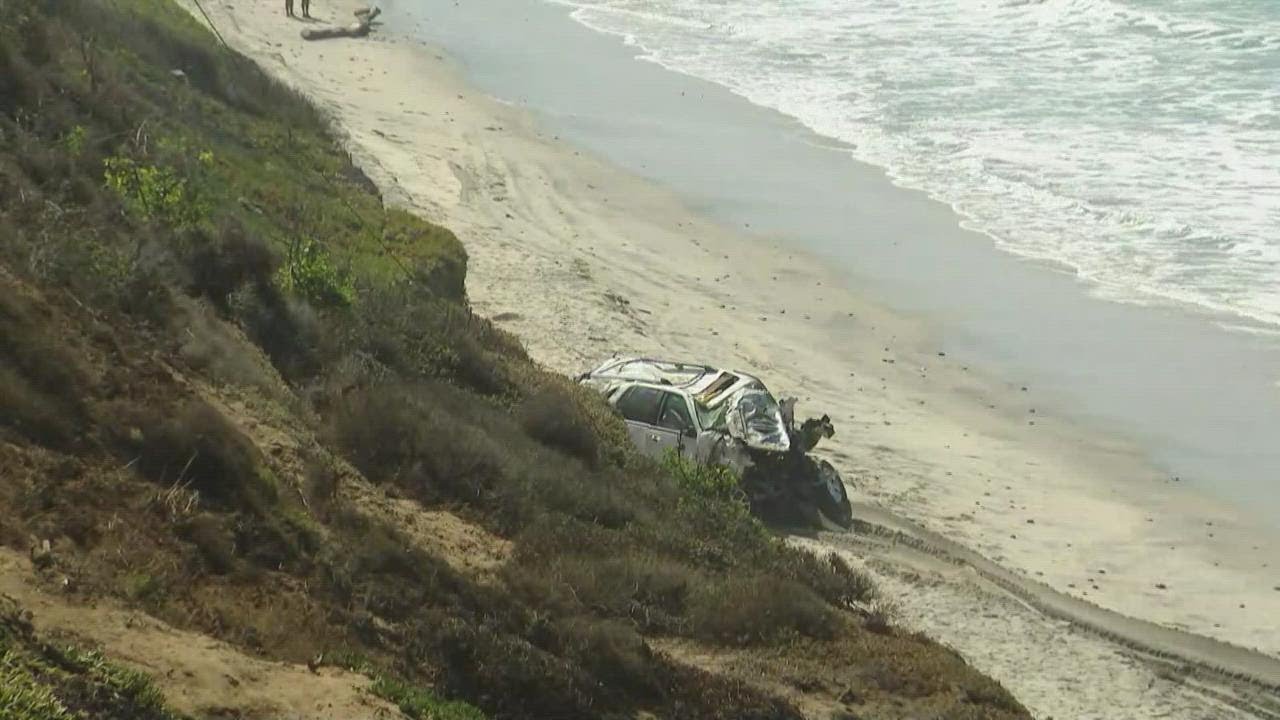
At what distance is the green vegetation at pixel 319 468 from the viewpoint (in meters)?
8.74

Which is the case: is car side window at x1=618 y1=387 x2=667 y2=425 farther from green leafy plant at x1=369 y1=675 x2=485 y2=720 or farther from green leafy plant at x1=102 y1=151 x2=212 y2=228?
green leafy plant at x1=369 y1=675 x2=485 y2=720

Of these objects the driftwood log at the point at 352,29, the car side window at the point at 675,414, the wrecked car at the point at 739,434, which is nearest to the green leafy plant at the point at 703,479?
the wrecked car at the point at 739,434

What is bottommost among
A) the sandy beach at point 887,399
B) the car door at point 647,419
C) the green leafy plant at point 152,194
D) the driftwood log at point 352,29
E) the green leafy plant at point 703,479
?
the sandy beach at point 887,399

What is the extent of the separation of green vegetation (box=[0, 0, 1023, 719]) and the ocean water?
47.4 ft

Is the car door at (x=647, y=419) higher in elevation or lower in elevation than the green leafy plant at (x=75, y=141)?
lower

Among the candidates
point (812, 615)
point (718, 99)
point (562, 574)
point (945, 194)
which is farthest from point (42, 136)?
point (718, 99)

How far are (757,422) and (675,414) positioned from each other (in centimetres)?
95

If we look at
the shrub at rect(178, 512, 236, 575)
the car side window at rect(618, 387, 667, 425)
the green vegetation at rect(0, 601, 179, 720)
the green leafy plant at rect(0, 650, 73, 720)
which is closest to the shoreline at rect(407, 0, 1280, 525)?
the car side window at rect(618, 387, 667, 425)

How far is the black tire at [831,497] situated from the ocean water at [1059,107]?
1008cm

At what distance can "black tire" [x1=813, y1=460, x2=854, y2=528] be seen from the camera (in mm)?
17625

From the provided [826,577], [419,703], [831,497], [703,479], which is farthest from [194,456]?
[831,497]

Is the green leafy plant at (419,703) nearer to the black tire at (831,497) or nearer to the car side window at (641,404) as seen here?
the car side window at (641,404)

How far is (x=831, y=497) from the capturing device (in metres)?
17.7

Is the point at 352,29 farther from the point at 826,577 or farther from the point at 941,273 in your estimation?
the point at 826,577
